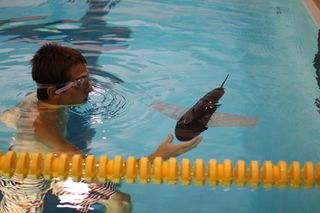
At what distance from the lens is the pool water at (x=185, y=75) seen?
2.82 metres

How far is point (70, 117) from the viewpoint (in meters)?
3.34

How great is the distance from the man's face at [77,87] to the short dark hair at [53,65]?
3 centimetres

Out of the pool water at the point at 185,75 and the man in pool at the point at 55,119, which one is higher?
the man in pool at the point at 55,119

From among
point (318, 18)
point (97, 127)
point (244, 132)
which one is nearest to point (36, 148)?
point (97, 127)

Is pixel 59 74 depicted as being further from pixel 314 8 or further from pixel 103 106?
pixel 314 8

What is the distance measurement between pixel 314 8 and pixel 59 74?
3.76 m

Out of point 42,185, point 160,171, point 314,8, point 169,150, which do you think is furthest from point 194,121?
point 314,8

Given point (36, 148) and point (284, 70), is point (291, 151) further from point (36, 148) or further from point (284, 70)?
point (36, 148)

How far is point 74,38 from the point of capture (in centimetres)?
485

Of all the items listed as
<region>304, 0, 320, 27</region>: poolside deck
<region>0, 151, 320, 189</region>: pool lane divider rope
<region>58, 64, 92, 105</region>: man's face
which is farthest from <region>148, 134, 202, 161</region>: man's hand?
<region>304, 0, 320, 27</region>: poolside deck

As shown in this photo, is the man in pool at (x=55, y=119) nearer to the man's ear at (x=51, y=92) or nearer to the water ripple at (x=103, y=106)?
the man's ear at (x=51, y=92)

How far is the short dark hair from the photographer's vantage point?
8.81ft

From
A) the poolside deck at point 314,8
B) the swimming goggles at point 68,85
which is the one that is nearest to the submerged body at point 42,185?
the swimming goggles at point 68,85

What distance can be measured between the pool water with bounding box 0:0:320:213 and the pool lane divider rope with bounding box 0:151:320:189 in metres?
0.36
